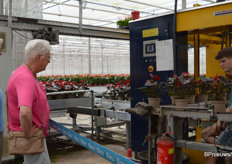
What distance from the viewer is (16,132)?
175 centimetres

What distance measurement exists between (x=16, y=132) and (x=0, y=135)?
882mm

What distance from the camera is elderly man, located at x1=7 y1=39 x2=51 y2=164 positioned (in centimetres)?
165

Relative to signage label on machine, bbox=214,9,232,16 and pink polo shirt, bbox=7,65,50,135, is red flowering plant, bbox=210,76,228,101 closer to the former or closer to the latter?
signage label on machine, bbox=214,9,232,16

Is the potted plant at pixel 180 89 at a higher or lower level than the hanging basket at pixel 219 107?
higher

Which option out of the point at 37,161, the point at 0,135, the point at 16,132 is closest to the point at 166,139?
the point at 37,161

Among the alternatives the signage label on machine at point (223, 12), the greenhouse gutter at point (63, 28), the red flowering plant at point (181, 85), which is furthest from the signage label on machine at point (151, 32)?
the greenhouse gutter at point (63, 28)

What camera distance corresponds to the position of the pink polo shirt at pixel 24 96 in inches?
65.6

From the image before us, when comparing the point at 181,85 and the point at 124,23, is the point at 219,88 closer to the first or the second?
the point at 181,85

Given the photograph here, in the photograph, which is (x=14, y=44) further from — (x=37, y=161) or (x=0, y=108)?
(x=37, y=161)

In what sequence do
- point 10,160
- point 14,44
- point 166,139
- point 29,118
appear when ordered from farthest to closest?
point 14,44
point 10,160
point 166,139
point 29,118

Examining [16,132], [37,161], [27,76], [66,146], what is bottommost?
[66,146]

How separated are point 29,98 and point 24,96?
0.03 metres

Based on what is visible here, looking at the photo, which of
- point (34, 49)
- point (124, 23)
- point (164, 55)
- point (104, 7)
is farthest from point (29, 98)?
point (104, 7)

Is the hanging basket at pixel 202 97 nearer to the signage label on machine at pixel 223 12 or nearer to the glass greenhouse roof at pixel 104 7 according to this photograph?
the signage label on machine at pixel 223 12
